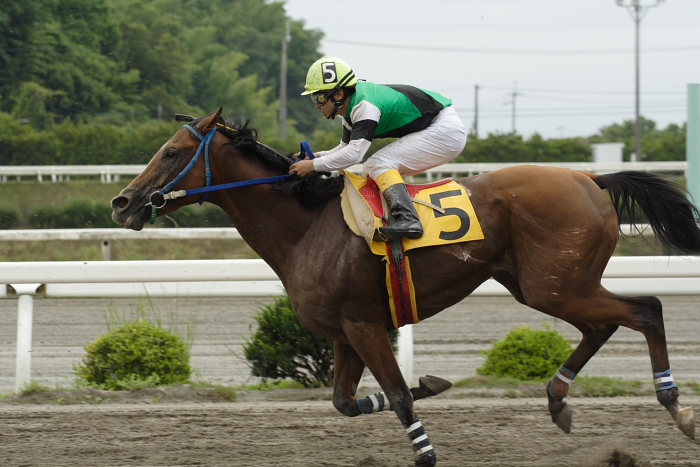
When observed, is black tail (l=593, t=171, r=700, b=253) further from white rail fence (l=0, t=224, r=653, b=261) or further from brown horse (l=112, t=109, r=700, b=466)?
white rail fence (l=0, t=224, r=653, b=261)

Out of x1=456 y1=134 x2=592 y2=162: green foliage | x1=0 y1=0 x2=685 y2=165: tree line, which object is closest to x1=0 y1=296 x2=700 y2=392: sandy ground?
x1=0 y1=0 x2=685 y2=165: tree line

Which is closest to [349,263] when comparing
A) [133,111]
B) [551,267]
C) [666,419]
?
[551,267]

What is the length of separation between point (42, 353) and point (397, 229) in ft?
14.5

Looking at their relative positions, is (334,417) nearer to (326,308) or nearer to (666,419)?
(326,308)

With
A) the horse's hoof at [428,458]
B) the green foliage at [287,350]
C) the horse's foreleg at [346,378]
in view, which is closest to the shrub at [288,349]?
the green foliage at [287,350]

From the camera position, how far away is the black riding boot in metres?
4.66

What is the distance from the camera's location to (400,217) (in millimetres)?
4707

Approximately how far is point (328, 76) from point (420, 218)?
88cm

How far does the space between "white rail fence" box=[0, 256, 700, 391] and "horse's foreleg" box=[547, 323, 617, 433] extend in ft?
4.95

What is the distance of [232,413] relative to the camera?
583 cm

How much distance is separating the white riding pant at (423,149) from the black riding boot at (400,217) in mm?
196

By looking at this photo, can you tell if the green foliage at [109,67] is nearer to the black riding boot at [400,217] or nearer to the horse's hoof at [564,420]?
the black riding boot at [400,217]

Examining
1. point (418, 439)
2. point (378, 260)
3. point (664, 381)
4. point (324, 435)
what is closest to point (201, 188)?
point (378, 260)

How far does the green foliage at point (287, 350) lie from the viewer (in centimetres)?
642
